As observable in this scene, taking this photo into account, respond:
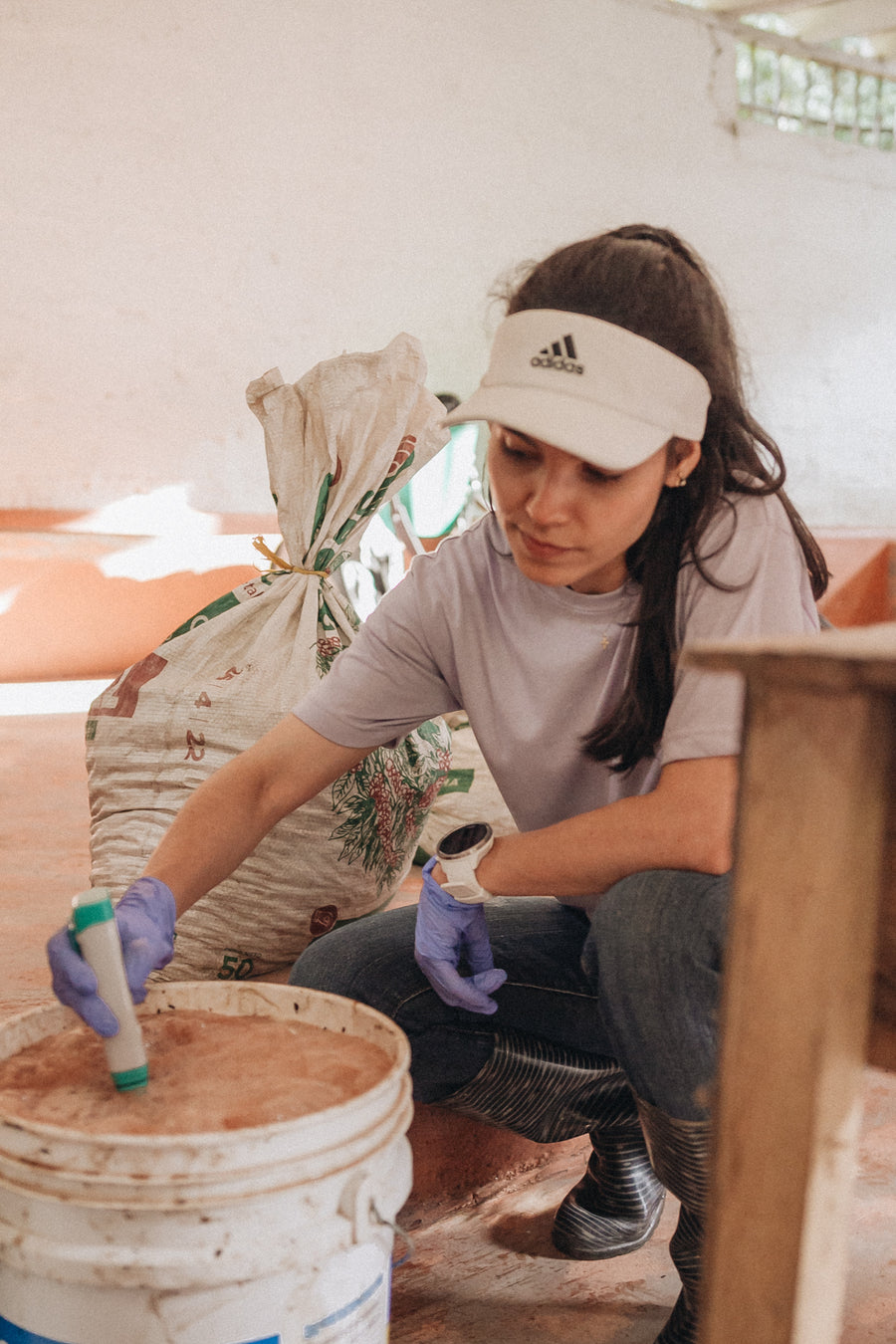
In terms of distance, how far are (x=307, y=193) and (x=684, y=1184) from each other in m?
4.43

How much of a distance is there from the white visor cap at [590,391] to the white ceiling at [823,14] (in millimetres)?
5618

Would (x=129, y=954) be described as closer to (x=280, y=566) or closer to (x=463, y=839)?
(x=463, y=839)

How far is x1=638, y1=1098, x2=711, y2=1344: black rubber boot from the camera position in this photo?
35.4 inches

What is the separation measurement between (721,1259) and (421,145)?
508 cm

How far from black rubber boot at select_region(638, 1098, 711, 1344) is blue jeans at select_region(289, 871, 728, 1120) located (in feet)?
0.05

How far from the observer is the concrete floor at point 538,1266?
1051 millimetres

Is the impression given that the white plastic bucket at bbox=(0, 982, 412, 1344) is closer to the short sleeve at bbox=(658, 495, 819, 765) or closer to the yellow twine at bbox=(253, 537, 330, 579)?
the short sleeve at bbox=(658, 495, 819, 765)

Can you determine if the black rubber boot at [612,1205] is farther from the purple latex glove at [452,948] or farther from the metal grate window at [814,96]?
the metal grate window at [814,96]

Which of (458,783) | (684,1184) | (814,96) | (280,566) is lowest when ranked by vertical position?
(458,783)

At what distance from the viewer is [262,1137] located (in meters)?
0.63

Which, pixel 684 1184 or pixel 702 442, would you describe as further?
pixel 702 442

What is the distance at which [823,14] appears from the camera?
591 cm

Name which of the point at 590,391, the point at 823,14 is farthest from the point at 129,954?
the point at 823,14

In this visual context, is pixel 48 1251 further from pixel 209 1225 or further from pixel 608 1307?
pixel 608 1307
